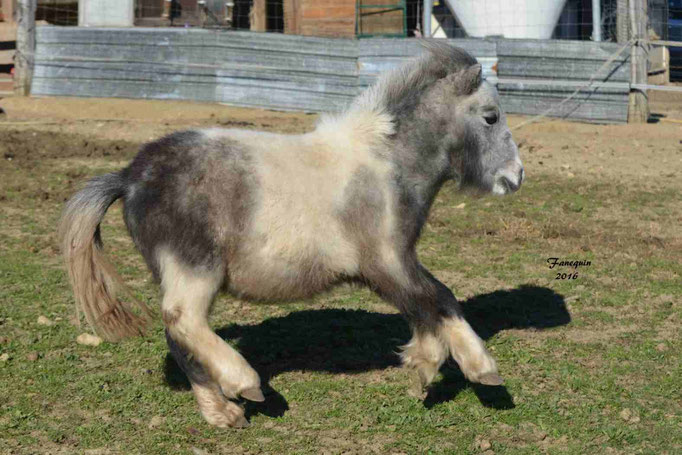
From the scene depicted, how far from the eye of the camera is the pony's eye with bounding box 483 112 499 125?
5184 millimetres

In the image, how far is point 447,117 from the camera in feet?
16.9

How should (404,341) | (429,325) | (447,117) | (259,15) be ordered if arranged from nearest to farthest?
(429,325), (447,117), (404,341), (259,15)

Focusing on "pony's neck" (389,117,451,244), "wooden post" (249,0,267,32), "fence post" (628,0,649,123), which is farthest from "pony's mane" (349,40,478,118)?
"wooden post" (249,0,267,32)

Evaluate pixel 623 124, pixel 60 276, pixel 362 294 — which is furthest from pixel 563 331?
pixel 623 124

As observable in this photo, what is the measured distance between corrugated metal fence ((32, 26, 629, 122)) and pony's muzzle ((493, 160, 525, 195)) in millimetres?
10454

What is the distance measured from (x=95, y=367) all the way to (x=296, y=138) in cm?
191

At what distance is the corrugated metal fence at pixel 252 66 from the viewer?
1545 cm

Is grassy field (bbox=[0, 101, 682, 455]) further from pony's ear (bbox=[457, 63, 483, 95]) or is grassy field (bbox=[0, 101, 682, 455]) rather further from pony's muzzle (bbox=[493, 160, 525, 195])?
pony's ear (bbox=[457, 63, 483, 95])

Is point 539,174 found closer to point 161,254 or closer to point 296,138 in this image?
point 296,138

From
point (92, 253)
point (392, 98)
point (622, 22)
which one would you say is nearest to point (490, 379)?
point (392, 98)

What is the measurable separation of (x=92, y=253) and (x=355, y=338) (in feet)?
6.44

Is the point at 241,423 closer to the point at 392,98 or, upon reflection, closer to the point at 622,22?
the point at 392,98

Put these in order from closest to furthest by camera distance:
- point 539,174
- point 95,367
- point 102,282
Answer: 1. point 102,282
2. point 95,367
3. point 539,174

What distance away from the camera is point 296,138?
5012mm
